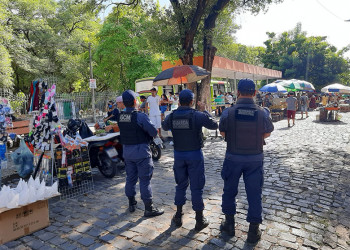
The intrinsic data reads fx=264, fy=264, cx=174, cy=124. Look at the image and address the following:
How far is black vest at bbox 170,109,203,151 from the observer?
3521 mm

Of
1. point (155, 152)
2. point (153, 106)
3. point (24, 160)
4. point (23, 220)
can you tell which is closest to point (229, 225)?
point (23, 220)

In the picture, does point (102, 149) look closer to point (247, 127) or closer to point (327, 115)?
point (247, 127)

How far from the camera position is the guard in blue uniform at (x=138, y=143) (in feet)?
13.1

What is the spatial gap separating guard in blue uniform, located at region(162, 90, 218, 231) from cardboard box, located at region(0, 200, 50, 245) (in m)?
2.08

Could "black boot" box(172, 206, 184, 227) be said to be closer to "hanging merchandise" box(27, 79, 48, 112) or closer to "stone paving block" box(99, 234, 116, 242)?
"stone paving block" box(99, 234, 116, 242)

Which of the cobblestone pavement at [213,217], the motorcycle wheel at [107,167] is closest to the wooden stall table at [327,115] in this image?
the cobblestone pavement at [213,217]

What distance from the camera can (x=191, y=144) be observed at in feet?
11.6

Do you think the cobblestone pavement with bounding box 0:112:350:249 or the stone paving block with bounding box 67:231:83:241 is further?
the stone paving block with bounding box 67:231:83:241

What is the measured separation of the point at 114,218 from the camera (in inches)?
162

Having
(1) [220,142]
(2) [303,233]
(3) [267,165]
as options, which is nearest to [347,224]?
(2) [303,233]

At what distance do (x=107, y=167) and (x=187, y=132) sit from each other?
3271 millimetres

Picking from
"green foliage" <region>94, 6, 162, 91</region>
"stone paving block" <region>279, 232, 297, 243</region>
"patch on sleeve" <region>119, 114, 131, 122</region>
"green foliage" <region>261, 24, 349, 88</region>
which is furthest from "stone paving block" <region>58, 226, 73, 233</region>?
"green foliage" <region>261, 24, 349, 88</region>

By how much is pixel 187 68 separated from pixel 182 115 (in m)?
5.39

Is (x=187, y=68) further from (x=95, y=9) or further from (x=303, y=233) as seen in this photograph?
(x=95, y=9)
